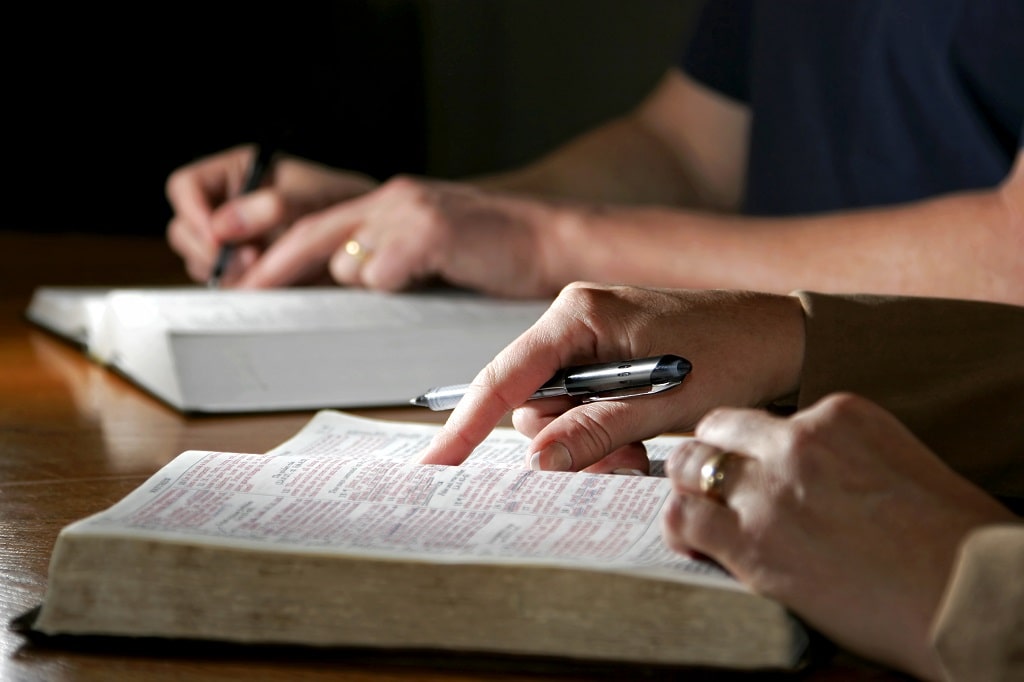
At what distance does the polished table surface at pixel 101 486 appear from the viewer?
0.47 meters

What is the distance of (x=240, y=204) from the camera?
1.52 metres

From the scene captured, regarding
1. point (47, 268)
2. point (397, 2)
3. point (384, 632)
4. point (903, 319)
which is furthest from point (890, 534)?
point (397, 2)

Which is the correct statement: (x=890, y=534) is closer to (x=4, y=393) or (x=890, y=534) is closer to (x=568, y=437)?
(x=568, y=437)

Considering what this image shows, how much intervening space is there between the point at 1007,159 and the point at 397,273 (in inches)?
26.3

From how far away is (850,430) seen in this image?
50cm

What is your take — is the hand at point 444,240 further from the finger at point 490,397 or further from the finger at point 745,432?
the finger at point 745,432

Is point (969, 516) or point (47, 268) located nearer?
point (969, 516)

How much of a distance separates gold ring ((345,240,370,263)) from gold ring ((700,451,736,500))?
0.87 metres

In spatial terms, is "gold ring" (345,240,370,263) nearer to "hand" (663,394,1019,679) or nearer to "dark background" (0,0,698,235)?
"hand" (663,394,1019,679)

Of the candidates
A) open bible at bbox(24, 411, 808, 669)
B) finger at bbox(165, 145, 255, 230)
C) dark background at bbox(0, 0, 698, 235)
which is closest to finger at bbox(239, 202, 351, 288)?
finger at bbox(165, 145, 255, 230)

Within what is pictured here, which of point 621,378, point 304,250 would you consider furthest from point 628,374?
point 304,250

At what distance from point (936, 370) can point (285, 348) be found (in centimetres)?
51

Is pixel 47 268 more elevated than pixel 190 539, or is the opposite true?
pixel 190 539

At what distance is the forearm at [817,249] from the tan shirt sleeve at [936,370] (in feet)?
1.02
